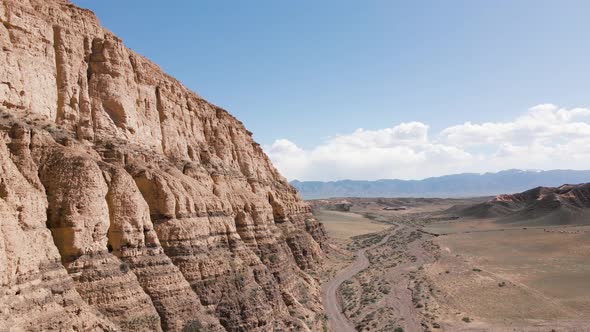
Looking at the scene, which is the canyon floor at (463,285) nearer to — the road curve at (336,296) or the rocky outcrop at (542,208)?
the road curve at (336,296)

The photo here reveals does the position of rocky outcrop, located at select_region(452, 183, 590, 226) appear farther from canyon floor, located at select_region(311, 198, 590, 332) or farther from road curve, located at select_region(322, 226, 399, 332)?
road curve, located at select_region(322, 226, 399, 332)

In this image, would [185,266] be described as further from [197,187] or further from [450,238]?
[450,238]

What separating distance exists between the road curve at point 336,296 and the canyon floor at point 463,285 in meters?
0.11

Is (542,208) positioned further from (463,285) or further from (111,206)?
(111,206)

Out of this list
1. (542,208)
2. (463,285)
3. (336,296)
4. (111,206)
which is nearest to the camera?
(111,206)

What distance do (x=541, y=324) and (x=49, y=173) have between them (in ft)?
145

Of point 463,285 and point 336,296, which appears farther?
point 463,285

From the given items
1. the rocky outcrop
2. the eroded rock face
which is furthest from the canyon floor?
the rocky outcrop

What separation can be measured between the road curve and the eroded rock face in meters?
1.95

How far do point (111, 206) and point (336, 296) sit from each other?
109 feet

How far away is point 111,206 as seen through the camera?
2456 cm

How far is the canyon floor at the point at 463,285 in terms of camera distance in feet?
138

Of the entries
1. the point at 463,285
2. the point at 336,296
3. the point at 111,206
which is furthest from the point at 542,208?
the point at 111,206

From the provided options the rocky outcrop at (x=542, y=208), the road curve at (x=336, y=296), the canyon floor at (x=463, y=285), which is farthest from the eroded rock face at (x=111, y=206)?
the rocky outcrop at (x=542, y=208)
